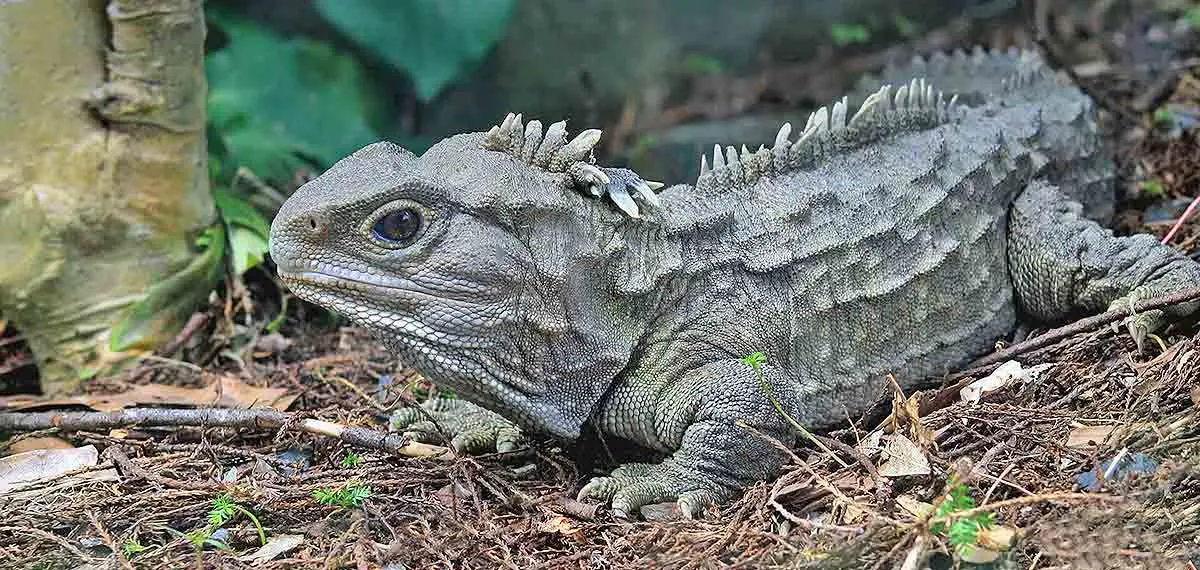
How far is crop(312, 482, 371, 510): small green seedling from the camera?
5.05 m

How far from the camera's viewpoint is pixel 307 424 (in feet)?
18.4

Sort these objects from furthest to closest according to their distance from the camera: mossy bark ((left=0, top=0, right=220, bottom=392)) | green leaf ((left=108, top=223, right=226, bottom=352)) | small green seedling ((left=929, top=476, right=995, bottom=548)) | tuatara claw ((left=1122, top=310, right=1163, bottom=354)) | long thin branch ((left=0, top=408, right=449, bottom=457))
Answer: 1. green leaf ((left=108, top=223, right=226, bottom=352))
2. mossy bark ((left=0, top=0, right=220, bottom=392))
3. tuatara claw ((left=1122, top=310, right=1163, bottom=354))
4. long thin branch ((left=0, top=408, right=449, bottom=457))
5. small green seedling ((left=929, top=476, right=995, bottom=548))

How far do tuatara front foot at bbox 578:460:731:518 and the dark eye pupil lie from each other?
4.33 ft

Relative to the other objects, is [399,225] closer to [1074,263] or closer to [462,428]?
[462,428]

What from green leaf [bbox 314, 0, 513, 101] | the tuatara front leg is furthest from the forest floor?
green leaf [bbox 314, 0, 513, 101]

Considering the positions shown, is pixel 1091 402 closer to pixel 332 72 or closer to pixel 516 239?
pixel 516 239

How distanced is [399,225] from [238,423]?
4.78 ft

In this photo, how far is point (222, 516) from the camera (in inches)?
197

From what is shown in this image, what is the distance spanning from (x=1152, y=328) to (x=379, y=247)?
12.0ft

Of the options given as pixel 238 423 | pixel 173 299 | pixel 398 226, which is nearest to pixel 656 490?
pixel 398 226

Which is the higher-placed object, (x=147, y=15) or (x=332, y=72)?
(x=147, y=15)

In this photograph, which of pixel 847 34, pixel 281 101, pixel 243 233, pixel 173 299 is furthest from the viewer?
pixel 847 34

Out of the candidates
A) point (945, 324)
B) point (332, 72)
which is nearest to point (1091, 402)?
point (945, 324)

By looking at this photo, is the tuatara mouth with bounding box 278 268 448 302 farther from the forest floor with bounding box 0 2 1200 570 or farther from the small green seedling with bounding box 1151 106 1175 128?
the small green seedling with bounding box 1151 106 1175 128
